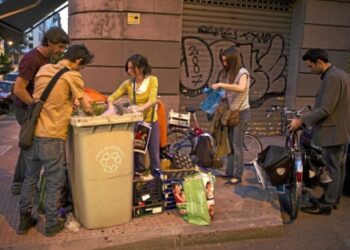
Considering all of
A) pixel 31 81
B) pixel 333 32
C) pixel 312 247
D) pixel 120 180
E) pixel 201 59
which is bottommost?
pixel 312 247

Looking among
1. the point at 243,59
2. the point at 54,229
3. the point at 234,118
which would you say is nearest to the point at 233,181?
the point at 234,118

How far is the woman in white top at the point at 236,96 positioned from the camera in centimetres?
504

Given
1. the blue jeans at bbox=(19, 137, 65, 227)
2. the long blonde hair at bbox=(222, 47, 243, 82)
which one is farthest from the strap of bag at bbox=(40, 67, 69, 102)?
the long blonde hair at bbox=(222, 47, 243, 82)

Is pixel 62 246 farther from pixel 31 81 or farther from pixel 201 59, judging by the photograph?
pixel 201 59

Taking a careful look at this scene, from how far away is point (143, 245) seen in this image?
3.80 meters

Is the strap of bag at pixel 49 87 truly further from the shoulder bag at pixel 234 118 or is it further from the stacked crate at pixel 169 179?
the shoulder bag at pixel 234 118

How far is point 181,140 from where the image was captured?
273 inches

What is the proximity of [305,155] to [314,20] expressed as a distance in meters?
5.46

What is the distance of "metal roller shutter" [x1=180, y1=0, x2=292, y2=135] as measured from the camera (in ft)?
28.1

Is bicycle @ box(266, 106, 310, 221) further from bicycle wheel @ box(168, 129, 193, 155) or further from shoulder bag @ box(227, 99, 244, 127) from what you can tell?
bicycle wheel @ box(168, 129, 193, 155)

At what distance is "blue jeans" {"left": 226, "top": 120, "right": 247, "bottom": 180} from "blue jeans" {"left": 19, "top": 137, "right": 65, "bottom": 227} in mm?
2461

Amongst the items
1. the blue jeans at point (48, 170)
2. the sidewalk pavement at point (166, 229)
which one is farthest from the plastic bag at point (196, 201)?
the blue jeans at point (48, 170)

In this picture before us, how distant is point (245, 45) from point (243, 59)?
0.32m

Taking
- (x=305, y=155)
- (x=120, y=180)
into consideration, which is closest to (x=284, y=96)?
(x=305, y=155)
